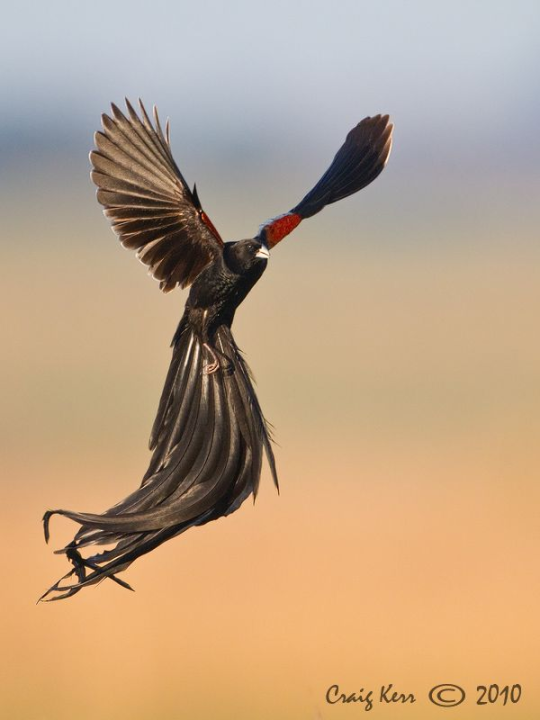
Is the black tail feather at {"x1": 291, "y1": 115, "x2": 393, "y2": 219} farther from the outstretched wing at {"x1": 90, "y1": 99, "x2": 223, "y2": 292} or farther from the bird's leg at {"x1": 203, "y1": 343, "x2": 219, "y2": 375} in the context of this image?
the bird's leg at {"x1": 203, "y1": 343, "x2": 219, "y2": 375}

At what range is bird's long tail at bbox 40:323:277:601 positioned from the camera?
2336mm

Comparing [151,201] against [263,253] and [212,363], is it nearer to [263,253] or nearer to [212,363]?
[263,253]

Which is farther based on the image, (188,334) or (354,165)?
(354,165)

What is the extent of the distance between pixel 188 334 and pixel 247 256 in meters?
0.26

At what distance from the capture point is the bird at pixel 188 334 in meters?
2.43

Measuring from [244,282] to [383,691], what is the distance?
164 cm

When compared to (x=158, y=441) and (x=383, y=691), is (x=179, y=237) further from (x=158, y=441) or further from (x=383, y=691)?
(x=383, y=691)

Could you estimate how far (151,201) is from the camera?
2.51 metres

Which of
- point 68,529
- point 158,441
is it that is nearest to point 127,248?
point 158,441

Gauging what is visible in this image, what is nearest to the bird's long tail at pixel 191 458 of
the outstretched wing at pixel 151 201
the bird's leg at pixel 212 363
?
the bird's leg at pixel 212 363

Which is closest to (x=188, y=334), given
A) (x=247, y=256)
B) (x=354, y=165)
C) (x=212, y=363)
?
(x=212, y=363)

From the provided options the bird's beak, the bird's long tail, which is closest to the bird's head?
the bird's beak

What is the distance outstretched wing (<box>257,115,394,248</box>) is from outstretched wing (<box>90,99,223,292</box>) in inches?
10.7

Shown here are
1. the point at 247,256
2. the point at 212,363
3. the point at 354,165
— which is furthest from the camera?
the point at 354,165
